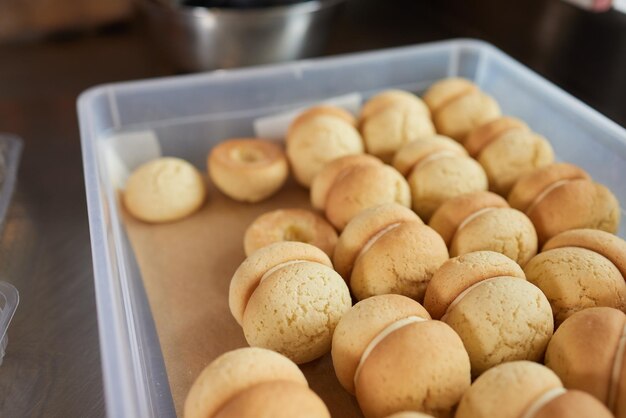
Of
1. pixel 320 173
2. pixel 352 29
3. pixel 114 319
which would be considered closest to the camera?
pixel 114 319

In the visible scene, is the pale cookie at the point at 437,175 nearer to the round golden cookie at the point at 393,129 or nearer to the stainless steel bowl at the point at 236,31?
the round golden cookie at the point at 393,129

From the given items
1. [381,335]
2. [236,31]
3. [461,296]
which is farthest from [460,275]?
[236,31]

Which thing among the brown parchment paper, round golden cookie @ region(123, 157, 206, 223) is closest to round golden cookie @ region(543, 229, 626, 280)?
the brown parchment paper

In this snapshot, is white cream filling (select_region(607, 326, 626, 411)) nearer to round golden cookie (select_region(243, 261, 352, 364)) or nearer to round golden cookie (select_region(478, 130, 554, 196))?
round golden cookie (select_region(243, 261, 352, 364))

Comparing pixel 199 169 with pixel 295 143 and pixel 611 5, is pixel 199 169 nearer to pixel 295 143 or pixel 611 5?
pixel 295 143

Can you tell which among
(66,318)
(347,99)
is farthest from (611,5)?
(66,318)

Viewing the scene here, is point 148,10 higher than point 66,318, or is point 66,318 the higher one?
point 148,10

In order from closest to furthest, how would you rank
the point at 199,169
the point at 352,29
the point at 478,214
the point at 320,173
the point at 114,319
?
Answer: the point at 114,319
the point at 478,214
the point at 320,173
the point at 199,169
the point at 352,29

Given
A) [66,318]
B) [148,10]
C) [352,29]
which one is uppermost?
[148,10]

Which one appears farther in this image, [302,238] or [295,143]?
[295,143]

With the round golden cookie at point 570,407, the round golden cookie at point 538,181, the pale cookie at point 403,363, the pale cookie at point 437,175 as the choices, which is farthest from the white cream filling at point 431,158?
the round golden cookie at point 570,407
